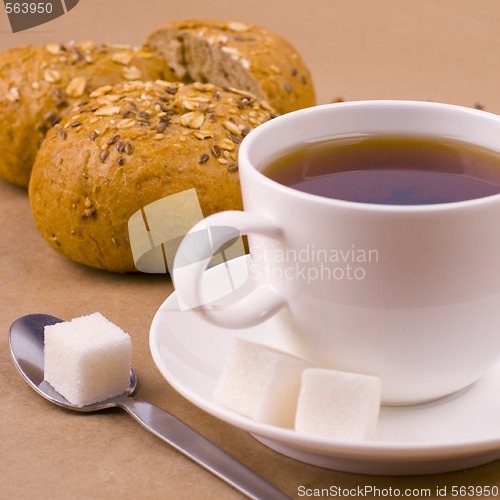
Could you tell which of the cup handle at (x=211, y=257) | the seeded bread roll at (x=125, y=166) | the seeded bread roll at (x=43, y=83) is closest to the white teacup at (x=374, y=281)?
the cup handle at (x=211, y=257)

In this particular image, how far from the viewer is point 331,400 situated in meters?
1.17

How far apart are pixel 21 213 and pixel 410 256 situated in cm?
140

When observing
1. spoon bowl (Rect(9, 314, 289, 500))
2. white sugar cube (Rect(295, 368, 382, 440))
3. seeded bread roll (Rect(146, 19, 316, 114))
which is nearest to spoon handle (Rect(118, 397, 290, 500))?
spoon bowl (Rect(9, 314, 289, 500))

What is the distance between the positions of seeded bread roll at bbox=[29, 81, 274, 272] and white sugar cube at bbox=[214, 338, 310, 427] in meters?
0.68

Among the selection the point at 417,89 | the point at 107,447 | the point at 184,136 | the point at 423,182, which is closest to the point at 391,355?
the point at 423,182

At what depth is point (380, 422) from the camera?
1.25 metres

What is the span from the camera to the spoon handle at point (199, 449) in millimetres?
1188

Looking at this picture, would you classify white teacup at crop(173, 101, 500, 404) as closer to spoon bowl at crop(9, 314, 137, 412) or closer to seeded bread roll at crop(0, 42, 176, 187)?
spoon bowl at crop(9, 314, 137, 412)

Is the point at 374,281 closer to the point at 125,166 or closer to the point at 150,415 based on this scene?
the point at 150,415

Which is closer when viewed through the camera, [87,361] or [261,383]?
[261,383]

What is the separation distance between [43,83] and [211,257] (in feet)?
4.11

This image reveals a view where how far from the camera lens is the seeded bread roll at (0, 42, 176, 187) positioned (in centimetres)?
226

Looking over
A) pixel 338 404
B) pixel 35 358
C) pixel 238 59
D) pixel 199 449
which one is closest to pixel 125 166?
pixel 35 358

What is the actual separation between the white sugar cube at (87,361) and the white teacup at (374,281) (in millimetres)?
273
